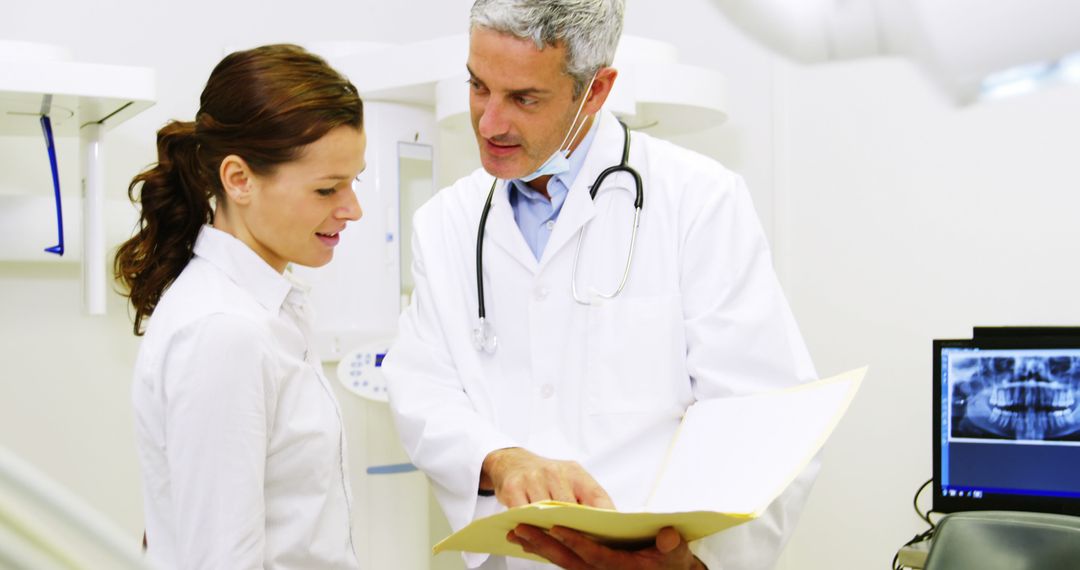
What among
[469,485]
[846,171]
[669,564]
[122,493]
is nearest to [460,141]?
[846,171]

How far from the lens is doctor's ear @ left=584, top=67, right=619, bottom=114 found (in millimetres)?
1424

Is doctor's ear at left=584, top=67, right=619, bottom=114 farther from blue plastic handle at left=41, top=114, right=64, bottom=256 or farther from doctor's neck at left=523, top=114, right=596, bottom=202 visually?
blue plastic handle at left=41, top=114, right=64, bottom=256

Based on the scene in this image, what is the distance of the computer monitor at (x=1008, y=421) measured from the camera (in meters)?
1.85

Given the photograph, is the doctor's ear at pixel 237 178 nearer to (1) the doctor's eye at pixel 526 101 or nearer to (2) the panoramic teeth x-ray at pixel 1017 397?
(1) the doctor's eye at pixel 526 101

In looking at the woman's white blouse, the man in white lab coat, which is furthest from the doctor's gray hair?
the woman's white blouse

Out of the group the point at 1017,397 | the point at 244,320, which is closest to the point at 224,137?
the point at 244,320

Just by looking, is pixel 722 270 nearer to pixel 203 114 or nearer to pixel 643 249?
pixel 643 249

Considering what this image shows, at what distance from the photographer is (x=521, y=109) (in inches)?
54.5

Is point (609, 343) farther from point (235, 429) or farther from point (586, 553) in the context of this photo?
point (235, 429)

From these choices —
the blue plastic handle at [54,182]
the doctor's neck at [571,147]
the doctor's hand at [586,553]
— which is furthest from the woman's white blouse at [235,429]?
the blue plastic handle at [54,182]

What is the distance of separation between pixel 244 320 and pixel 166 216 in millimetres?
281

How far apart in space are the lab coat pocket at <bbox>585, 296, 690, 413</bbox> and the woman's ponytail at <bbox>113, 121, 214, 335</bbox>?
557mm

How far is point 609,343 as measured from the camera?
1341 millimetres

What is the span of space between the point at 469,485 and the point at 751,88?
61.8 inches
